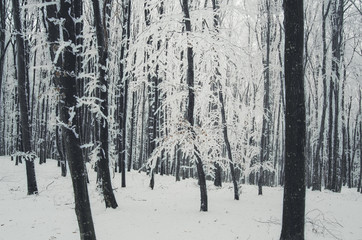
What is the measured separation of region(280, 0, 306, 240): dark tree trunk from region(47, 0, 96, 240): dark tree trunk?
388 cm

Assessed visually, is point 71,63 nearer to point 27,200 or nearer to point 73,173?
point 73,173

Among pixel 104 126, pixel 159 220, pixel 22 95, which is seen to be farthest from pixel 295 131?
pixel 22 95

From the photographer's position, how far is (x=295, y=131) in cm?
470

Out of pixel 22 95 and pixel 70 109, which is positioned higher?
pixel 22 95

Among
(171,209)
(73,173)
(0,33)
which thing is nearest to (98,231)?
(73,173)

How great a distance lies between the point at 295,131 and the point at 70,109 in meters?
4.35

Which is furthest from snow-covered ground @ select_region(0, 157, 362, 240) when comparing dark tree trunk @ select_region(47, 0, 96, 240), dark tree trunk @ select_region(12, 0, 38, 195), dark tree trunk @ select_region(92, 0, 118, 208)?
dark tree trunk @ select_region(47, 0, 96, 240)

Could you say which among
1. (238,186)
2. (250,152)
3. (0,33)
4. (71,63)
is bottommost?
(238,186)

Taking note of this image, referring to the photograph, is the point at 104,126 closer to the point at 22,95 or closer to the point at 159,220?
the point at 159,220

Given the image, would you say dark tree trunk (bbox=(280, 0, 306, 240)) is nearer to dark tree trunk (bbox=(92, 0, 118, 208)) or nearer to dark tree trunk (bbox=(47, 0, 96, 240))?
dark tree trunk (bbox=(47, 0, 96, 240))

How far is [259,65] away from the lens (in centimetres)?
1147

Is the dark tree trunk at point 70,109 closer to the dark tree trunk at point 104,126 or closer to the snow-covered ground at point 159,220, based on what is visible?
the snow-covered ground at point 159,220

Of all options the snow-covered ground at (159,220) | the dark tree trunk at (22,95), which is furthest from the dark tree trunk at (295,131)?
the dark tree trunk at (22,95)

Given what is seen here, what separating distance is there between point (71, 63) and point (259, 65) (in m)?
9.09
